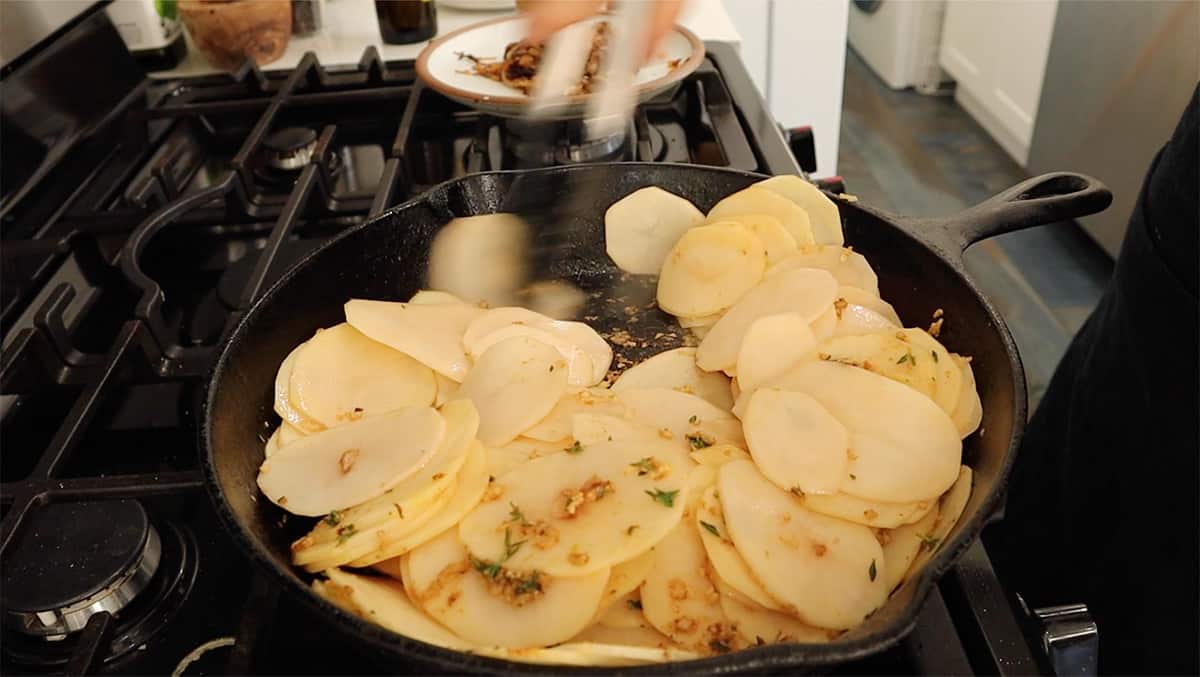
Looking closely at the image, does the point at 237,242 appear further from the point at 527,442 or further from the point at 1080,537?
the point at 1080,537

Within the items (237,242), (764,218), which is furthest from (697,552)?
(237,242)

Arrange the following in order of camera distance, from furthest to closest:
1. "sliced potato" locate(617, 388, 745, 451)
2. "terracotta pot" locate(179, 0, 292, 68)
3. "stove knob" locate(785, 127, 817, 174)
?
"terracotta pot" locate(179, 0, 292, 68)
"stove knob" locate(785, 127, 817, 174)
"sliced potato" locate(617, 388, 745, 451)

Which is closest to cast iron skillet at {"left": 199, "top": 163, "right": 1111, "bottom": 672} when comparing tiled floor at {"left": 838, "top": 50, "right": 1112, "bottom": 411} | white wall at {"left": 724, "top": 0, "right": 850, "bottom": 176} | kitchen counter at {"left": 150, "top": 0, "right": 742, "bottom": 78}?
kitchen counter at {"left": 150, "top": 0, "right": 742, "bottom": 78}

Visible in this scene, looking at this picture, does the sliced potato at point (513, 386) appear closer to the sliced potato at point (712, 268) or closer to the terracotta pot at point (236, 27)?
the sliced potato at point (712, 268)

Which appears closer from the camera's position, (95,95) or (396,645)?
(396,645)

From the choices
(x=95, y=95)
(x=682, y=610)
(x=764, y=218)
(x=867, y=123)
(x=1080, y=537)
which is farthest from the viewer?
(x=867, y=123)

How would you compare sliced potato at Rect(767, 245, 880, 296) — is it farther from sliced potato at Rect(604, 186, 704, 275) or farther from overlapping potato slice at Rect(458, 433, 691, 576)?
overlapping potato slice at Rect(458, 433, 691, 576)
